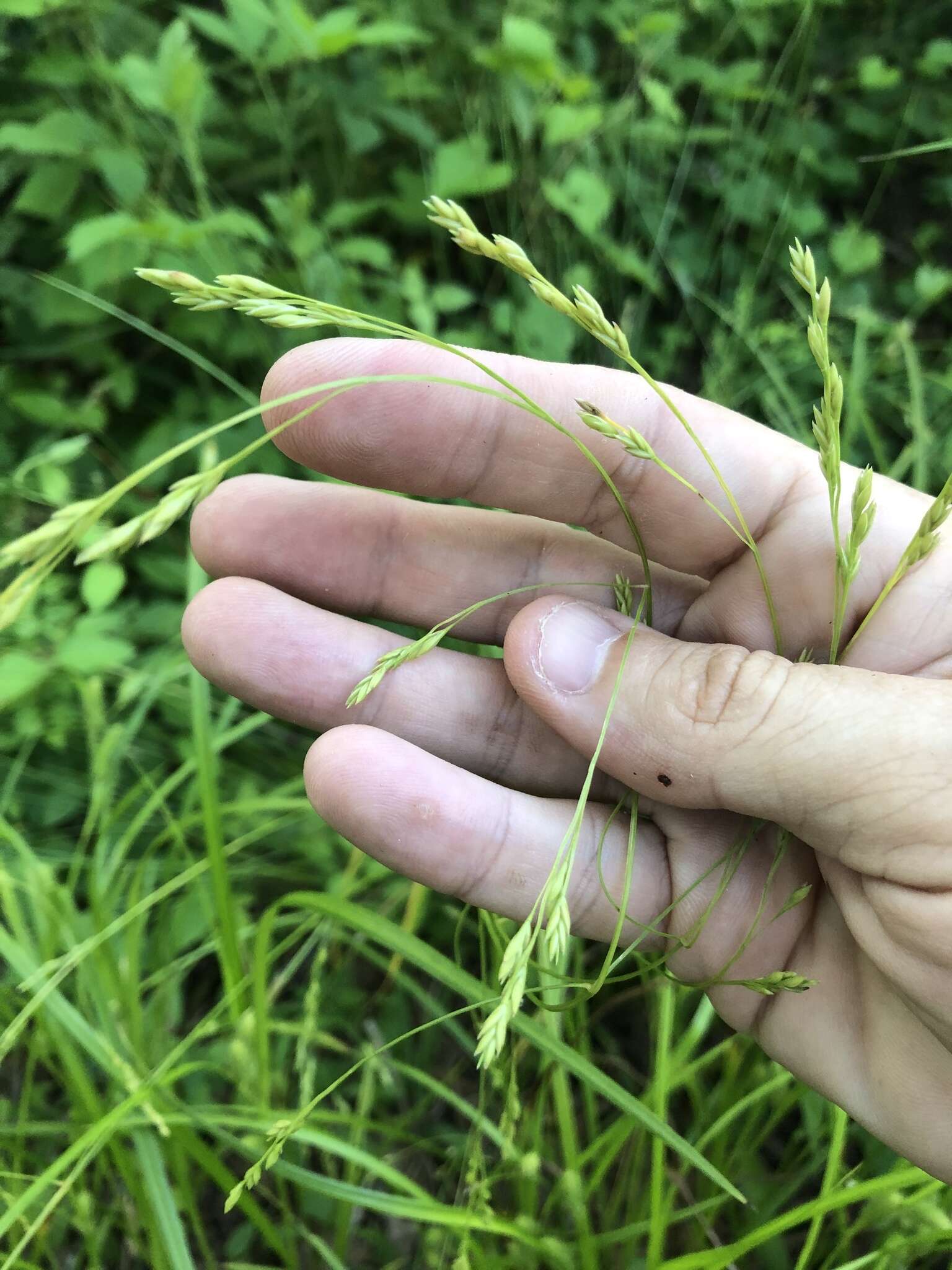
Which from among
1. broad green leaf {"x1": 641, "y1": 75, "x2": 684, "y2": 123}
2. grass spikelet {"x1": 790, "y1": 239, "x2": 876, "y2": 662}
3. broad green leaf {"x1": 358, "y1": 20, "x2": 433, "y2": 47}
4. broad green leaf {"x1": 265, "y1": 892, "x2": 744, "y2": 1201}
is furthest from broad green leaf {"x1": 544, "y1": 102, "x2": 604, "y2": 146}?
broad green leaf {"x1": 265, "y1": 892, "x2": 744, "y2": 1201}

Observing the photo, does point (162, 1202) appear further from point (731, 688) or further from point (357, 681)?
point (731, 688)

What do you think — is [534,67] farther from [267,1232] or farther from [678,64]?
[267,1232]

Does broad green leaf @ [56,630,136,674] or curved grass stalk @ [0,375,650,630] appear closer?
curved grass stalk @ [0,375,650,630]

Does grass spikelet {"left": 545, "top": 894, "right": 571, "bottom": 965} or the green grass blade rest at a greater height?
grass spikelet {"left": 545, "top": 894, "right": 571, "bottom": 965}

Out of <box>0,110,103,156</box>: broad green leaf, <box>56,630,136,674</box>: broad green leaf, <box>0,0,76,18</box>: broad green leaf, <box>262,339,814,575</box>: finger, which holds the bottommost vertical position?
<box>56,630,136,674</box>: broad green leaf

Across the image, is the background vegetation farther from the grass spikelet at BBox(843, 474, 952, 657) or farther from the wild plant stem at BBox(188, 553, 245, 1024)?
the grass spikelet at BBox(843, 474, 952, 657)

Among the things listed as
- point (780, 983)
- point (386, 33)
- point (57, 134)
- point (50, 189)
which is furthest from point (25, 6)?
point (780, 983)

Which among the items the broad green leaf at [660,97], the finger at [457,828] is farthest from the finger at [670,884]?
the broad green leaf at [660,97]

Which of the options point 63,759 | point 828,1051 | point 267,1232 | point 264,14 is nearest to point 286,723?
point 63,759
